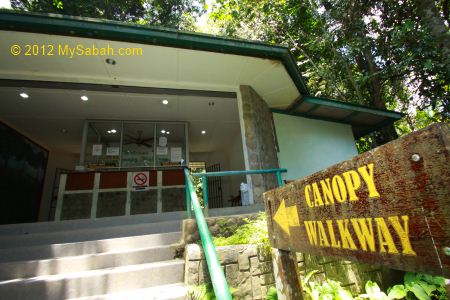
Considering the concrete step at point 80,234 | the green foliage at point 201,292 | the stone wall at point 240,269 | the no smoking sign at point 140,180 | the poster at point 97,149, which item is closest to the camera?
the green foliage at point 201,292

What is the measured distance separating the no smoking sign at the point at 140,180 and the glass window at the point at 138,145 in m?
0.68

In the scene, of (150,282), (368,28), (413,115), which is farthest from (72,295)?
(413,115)

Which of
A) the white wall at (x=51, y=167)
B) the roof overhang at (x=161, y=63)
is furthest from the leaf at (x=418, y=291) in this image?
the white wall at (x=51, y=167)

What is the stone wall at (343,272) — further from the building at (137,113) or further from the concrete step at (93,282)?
the building at (137,113)

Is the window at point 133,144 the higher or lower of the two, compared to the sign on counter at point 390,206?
higher

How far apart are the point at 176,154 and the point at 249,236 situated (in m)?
6.01

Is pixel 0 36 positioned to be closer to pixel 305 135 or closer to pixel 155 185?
pixel 155 185

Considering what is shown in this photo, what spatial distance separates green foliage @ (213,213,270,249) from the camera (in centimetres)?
295

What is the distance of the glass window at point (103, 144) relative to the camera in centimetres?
799

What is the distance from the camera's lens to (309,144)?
733 centimetres

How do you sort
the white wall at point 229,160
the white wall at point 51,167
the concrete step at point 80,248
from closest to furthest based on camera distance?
the concrete step at point 80,248, the white wall at point 51,167, the white wall at point 229,160

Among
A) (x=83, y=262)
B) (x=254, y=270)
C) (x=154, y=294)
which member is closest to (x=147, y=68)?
(x=83, y=262)

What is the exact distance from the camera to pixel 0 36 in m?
4.44

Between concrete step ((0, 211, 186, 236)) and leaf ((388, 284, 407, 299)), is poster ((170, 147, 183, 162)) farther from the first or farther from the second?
leaf ((388, 284, 407, 299))
